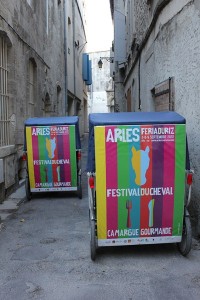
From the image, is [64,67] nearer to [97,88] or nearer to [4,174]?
[4,174]

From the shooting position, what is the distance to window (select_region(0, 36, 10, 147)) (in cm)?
782

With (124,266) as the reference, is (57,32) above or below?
above

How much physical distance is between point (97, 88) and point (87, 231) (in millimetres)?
36954

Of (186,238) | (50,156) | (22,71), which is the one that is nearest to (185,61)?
(186,238)

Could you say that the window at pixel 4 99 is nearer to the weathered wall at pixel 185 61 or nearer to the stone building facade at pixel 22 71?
the stone building facade at pixel 22 71

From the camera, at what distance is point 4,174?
7555 mm

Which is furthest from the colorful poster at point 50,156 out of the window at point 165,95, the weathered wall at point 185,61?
the weathered wall at point 185,61

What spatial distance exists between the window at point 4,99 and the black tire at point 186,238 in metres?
4.70

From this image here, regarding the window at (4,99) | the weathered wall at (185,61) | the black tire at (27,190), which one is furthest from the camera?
the window at (4,99)

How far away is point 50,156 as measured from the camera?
743 centimetres

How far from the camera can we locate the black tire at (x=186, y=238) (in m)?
4.10

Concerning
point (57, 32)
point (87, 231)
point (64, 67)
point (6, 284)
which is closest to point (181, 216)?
point (87, 231)

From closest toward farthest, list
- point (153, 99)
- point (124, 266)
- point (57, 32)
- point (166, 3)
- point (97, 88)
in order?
point (124, 266), point (166, 3), point (153, 99), point (57, 32), point (97, 88)

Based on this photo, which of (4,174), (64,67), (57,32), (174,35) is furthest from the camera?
(64,67)
